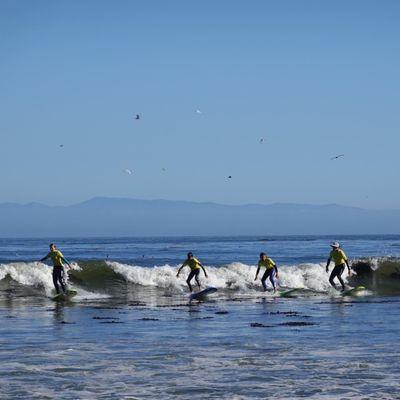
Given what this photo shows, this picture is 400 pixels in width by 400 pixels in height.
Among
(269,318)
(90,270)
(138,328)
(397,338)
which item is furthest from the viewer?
(90,270)

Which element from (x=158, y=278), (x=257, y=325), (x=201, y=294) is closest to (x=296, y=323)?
(x=257, y=325)

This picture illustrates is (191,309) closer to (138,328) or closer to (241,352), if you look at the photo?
→ (138,328)

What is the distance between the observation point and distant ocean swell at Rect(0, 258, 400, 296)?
40.9m

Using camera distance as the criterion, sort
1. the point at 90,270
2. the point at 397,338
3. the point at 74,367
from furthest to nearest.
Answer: the point at 90,270
the point at 397,338
the point at 74,367

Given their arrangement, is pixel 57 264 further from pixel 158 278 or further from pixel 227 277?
pixel 227 277

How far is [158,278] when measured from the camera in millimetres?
42906

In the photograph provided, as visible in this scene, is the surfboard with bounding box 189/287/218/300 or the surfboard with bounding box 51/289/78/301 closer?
the surfboard with bounding box 51/289/78/301

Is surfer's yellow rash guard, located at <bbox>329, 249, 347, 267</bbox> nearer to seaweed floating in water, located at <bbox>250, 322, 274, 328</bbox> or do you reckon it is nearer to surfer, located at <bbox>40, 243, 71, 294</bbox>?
surfer, located at <bbox>40, 243, 71, 294</bbox>

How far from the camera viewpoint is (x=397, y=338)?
20.5 m

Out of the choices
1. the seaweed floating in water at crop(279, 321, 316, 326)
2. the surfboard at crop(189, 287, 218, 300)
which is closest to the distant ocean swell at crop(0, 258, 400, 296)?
the surfboard at crop(189, 287, 218, 300)

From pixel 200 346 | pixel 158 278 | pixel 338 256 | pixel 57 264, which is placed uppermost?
pixel 338 256

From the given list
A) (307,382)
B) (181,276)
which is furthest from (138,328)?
(181,276)

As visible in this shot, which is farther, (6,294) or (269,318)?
(6,294)

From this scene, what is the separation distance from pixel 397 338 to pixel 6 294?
20.2 meters
